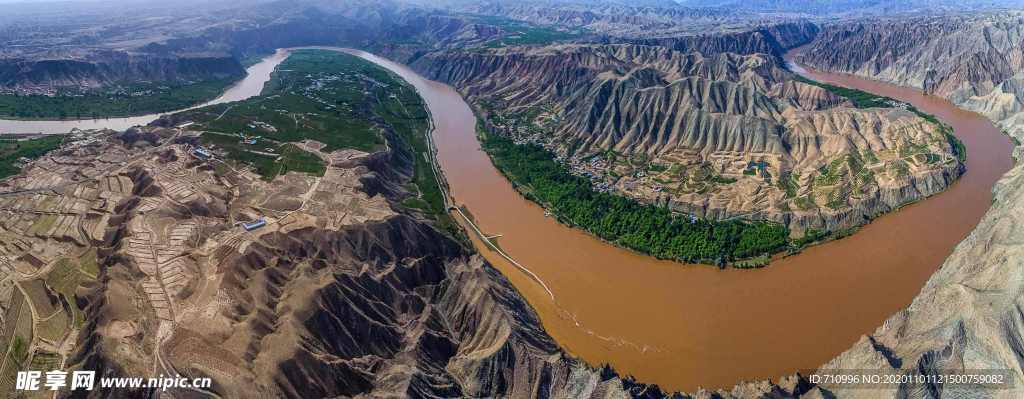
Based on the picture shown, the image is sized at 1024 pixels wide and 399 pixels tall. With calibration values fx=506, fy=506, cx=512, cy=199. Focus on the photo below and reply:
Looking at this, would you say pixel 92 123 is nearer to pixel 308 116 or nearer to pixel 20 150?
pixel 20 150

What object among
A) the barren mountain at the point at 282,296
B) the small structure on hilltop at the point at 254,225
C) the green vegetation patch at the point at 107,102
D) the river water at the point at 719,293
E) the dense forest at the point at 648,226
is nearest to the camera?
the barren mountain at the point at 282,296

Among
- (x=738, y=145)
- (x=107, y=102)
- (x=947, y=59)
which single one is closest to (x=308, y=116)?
(x=107, y=102)

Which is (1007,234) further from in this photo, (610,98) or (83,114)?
(83,114)

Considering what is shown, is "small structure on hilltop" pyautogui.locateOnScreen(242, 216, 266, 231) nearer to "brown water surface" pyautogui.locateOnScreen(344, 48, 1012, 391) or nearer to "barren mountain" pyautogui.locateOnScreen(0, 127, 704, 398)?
"barren mountain" pyautogui.locateOnScreen(0, 127, 704, 398)

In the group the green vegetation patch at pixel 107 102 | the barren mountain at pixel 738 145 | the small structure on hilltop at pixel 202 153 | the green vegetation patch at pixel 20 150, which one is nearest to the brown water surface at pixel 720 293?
the barren mountain at pixel 738 145

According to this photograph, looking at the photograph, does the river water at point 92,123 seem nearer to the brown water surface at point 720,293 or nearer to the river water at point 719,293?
the river water at point 719,293
